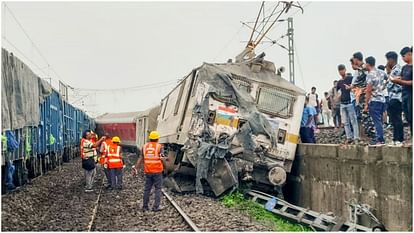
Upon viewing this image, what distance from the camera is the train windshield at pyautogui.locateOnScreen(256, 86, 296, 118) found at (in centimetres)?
1277

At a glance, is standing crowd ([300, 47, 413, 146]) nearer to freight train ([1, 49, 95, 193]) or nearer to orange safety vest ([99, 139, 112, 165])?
orange safety vest ([99, 139, 112, 165])

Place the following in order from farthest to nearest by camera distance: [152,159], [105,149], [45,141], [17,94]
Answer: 1. [45,141]
2. [105,149]
3. [17,94]
4. [152,159]

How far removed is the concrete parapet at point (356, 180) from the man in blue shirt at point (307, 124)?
36.4 inches

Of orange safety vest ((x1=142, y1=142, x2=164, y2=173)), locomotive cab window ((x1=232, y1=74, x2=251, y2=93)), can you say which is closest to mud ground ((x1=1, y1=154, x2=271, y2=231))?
orange safety vest ((x1=142, y1=142, x2=164, y2=173))

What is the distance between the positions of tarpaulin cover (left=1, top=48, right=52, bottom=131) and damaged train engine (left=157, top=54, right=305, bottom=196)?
11.2 feet

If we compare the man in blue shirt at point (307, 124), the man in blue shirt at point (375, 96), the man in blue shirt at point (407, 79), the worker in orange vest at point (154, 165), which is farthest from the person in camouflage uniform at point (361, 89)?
the worker in orange vest at point (154, 165)

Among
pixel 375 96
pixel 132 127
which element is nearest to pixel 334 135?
pixel 375 96

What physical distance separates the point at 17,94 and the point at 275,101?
5.48 meters

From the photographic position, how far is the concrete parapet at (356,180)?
848 centimetres

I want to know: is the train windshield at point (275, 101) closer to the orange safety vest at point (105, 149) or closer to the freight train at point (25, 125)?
the orange safety vest at point (105, 149)

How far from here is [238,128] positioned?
12414 millimetres

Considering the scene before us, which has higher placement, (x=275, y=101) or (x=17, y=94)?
(x=17, y=94)

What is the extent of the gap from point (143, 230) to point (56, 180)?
8.39 metres

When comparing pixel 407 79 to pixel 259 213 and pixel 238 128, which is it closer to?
pixel 259 213
